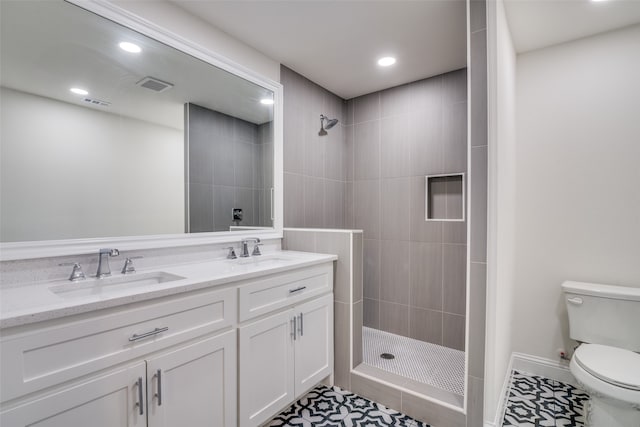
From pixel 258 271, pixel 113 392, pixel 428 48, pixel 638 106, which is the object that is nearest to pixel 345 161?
pixel 428 48

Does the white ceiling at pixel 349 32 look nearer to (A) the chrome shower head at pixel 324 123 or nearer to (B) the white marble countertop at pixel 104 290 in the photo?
(A) the chrome shower head at pixel 324 123

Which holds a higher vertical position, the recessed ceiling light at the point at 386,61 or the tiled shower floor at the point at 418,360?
the recessed ceiling light at the point at 386,61

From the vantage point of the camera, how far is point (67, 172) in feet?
4.56

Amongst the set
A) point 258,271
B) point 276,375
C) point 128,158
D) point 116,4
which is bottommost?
point 276,375

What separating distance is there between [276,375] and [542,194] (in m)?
2.17

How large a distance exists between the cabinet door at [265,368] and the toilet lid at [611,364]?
1.58 m

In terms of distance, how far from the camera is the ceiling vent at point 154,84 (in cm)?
166

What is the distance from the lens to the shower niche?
2.52 m

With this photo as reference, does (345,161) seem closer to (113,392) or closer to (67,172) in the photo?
(67,172)

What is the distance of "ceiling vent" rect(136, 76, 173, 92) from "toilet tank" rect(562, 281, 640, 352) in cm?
280

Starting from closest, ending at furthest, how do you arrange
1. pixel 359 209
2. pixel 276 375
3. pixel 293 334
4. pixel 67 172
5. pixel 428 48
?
pixel 67 172, pixel 276 375, pixel 293 334, pixel 428 48, pixel 359 209

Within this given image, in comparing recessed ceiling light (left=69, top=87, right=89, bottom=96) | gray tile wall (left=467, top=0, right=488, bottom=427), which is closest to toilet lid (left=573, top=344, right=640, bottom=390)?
gray tile wall (left=467, top=0, right=488, bottom=427)

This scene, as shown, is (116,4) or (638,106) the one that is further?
(638,106)

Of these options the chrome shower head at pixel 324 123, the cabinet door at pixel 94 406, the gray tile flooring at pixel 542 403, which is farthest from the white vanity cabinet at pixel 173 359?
the chrome shower head at pixel 324 123
